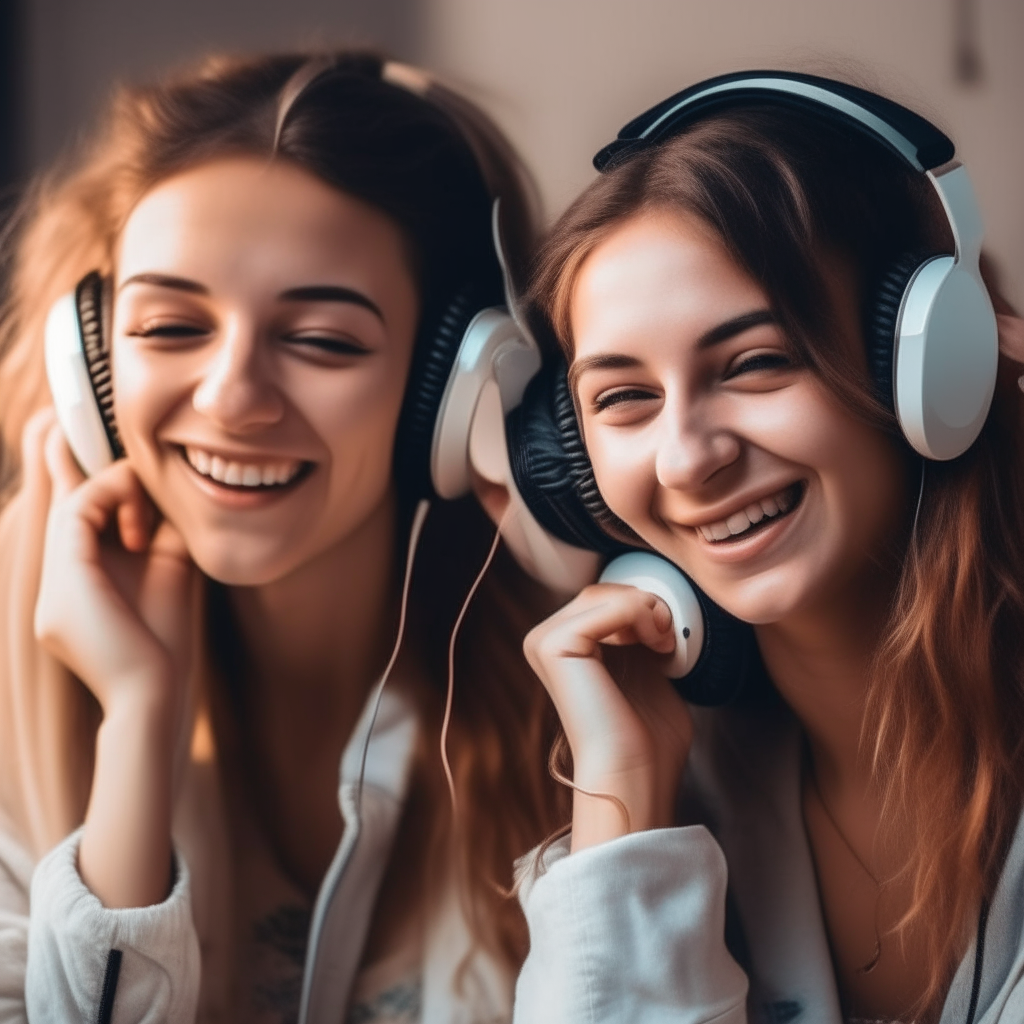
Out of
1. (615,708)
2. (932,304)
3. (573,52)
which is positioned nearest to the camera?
(932,304)

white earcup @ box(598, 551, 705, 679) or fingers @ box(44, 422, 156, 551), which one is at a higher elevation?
fingers @ box(44, 422, 156, 551)

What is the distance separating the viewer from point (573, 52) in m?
1.12

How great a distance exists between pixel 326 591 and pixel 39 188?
51 centimetres

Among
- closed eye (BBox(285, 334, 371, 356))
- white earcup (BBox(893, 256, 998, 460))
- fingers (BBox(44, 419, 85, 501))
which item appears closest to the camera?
white earcup (BBox(893, 256, 998, 460))

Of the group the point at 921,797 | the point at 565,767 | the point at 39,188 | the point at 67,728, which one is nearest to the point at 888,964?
the point at 921,797

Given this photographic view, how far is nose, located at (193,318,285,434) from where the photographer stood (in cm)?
97

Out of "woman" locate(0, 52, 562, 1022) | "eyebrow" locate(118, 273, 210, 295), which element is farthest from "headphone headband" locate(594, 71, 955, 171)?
"eyebrow" locate(118, 273, 210, 295)

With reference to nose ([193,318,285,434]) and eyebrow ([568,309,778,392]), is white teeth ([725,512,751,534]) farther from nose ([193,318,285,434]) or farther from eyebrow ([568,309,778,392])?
nose ([193,318,285,434])

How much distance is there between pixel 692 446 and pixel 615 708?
211mm

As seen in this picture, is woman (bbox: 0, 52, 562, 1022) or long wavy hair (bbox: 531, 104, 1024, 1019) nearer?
long wavy hair (bbox: 531, 104, 1024, 1019)

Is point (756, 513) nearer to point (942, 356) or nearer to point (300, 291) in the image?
point (942, 356)

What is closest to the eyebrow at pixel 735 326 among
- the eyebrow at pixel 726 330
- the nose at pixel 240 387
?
the eyebrow at pixel 726 330

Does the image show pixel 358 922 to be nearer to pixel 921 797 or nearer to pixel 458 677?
pixel 458 677

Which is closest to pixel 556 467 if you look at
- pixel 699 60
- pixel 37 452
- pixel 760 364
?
pixel 760 364
